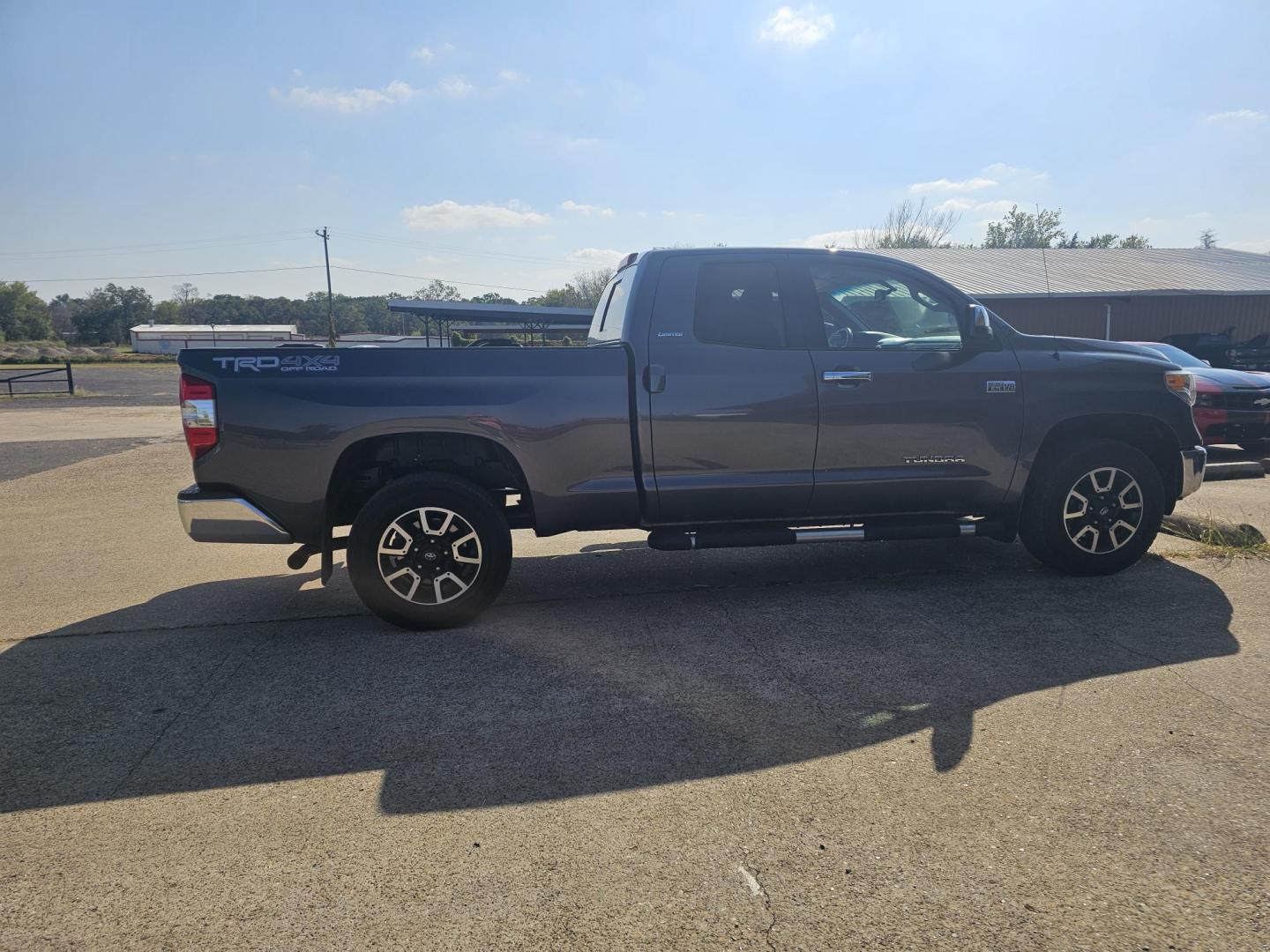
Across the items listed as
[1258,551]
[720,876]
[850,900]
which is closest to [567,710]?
[720,876]

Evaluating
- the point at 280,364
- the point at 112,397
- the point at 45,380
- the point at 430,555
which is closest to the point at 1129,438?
the point at 430,555

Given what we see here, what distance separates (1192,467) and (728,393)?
3.13 m

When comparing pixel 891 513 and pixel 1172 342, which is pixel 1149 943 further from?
pixel 1172 342

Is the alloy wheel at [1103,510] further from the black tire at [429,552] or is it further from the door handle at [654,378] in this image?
the black tire at [429,552]

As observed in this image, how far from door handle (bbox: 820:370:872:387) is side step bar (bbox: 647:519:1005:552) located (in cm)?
88

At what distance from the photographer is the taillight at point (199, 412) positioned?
13.8 feet

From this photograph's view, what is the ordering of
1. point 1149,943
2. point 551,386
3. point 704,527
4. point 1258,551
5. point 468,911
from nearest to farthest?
point 1149,943 < point 468,911 < point 551,386 < point 704,527 < point 1258,551

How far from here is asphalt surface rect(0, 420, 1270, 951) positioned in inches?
89.2

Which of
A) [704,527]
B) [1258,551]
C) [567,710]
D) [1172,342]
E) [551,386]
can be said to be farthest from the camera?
[1172,342]

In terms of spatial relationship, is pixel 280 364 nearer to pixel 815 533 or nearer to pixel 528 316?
pixel 815 533

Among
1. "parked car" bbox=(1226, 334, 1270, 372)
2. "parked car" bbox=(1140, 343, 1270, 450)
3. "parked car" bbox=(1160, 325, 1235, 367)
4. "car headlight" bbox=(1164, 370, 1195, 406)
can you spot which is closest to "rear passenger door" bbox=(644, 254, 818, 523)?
"car headlight" bbox=(1164, 370, 1195, 406)

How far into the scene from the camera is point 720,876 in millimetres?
2404

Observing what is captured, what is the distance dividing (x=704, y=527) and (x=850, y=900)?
274 centimetres

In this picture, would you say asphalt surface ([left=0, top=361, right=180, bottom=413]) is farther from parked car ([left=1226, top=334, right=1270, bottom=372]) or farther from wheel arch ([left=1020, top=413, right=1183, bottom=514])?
parked car ([left=1226, top=334, right=1270, bottom=372])
